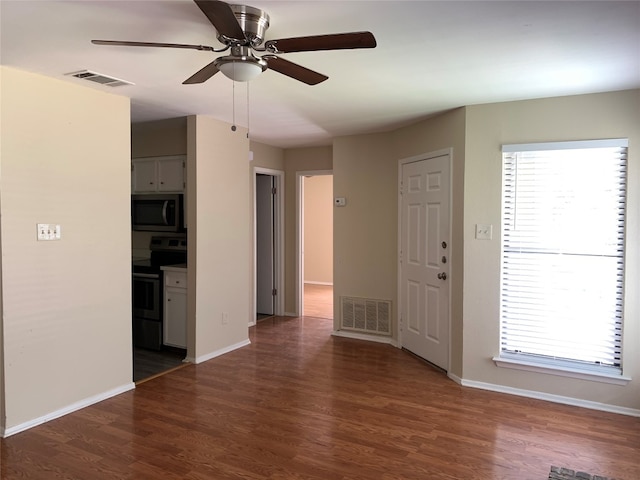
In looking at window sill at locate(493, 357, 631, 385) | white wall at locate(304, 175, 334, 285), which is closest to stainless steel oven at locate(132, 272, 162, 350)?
window sill at locate(493, 357, 631, 385)

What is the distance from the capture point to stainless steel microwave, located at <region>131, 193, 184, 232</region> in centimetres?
493

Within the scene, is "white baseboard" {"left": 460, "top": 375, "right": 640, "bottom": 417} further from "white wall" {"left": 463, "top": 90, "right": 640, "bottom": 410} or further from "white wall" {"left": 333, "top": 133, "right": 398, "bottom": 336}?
"white wall" {"left": 333, "top": 133, "right": 398, "bottom": 336}

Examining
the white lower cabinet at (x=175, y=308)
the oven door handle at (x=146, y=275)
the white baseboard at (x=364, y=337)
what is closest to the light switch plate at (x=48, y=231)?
the white lower cabinet at (x=175, y=308)

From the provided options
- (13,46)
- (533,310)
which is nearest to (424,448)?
(533,310)

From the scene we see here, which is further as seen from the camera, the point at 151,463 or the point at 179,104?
the point at 179,104

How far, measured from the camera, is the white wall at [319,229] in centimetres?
939

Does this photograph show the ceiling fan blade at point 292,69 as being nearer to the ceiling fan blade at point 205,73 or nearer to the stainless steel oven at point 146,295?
the ceiling fan blade at point 205,73

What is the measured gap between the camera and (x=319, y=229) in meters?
9.47

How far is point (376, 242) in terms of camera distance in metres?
5.23

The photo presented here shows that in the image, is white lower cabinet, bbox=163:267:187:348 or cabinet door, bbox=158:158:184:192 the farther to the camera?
→ cabinet door, bbox=158:158:184:192

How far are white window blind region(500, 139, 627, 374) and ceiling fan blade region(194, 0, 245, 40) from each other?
2.58 meters

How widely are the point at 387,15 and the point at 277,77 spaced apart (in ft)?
3.61

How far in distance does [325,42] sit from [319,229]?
758 centimetres

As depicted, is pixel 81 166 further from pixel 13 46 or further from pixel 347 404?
pixel 347 404
